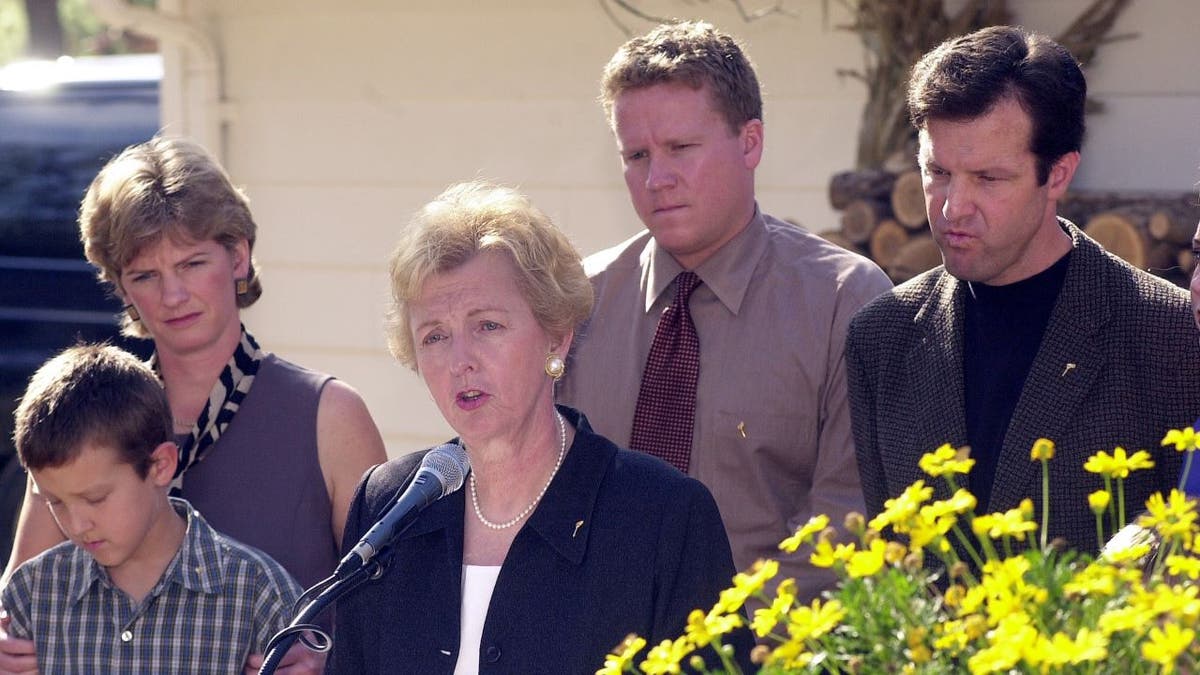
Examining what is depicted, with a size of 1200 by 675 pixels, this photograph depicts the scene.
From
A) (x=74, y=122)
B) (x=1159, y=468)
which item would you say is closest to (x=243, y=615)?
(x=1159, y=468)

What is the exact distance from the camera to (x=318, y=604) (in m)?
2.03

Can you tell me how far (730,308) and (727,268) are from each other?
9cm

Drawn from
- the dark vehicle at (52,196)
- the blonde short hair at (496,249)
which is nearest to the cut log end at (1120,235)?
the blonde short hair at (496,249)

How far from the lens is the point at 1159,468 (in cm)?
249

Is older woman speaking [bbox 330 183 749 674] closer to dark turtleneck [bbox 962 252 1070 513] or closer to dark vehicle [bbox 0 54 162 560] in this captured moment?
dark turtleneck [bbox 962 252 1070 513]

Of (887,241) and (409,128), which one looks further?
(409,128)

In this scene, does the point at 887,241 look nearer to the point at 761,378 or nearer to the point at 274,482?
the point at 761,378

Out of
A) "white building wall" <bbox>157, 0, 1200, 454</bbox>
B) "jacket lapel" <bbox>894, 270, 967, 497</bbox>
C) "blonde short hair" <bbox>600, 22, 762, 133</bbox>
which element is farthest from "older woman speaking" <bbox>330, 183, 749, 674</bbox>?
"white building wall" <bbox>157, 0, 1200, 454</bbox>

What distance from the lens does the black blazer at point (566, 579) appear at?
2.32m

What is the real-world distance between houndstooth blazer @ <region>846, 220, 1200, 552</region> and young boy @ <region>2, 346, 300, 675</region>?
3.94 ft

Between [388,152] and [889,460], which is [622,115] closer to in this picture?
[889,460]

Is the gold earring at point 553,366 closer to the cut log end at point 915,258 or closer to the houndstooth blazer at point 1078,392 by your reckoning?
the houndstooth blazer at point 1078,392

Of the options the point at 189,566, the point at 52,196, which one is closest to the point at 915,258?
the point at 189,566

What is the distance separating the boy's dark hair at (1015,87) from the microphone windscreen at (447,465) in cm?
99
